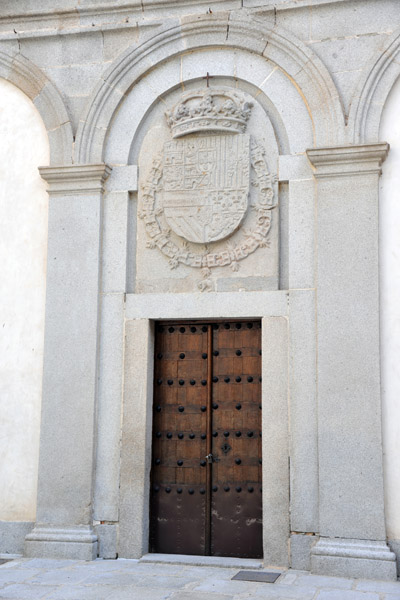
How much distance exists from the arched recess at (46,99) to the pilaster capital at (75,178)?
127mm

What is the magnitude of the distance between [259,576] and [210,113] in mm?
4407

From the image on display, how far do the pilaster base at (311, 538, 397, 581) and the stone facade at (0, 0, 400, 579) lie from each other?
17mm

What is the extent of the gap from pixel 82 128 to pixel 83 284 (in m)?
1.64

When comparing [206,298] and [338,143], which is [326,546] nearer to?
[206,298]

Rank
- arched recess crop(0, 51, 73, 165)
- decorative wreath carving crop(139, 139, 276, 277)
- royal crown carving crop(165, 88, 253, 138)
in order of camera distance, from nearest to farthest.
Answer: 1. decorative wreath carving crop(139, 139, 276, 277)
2. royal crown carving crop(165, 88, 253, 138)
3. arched recess crop(0, 51, 73, 165)

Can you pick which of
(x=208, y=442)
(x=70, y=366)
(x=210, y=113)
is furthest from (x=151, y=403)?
(x=210, y=113)

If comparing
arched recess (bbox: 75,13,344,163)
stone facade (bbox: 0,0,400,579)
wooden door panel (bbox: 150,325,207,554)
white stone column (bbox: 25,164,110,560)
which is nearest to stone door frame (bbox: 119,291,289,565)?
stone facade (bbox: 0,0,400,579)

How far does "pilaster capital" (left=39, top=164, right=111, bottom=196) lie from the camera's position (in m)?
7.57

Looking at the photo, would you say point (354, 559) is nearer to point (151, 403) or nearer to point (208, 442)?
point (208, 442)

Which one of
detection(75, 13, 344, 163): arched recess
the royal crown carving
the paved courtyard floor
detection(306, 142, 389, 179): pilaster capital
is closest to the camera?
the paved courtyard floor

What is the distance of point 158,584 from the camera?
6.13 metres

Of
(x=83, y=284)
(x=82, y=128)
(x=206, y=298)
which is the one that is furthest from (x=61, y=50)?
(x=206, y=298)

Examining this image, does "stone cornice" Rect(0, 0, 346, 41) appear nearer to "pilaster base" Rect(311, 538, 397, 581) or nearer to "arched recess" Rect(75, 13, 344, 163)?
"arched recess" Rect(75, 13, 344, 163)

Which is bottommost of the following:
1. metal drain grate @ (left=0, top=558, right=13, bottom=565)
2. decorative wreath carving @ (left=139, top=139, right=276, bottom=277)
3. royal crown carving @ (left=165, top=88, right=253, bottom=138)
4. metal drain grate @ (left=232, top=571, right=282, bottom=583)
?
metal drain grate @ (left=0, top=558, right=13, bottom=565)
